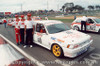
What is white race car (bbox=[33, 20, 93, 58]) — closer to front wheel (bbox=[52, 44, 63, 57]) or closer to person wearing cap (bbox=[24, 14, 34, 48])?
front wheel (bbox=[52, 44, 63, 57])

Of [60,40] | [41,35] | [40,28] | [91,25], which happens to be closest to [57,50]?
[60,40]

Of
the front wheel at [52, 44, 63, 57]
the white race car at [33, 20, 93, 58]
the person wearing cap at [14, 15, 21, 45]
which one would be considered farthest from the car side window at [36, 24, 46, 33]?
the person wearing cap at [14, 15, 21, 45]

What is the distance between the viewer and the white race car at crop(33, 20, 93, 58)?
142 inches

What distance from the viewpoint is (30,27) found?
527 cm

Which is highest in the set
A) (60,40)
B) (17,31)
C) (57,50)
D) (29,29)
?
(29,29)

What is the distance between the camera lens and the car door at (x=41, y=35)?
4597 millimetres

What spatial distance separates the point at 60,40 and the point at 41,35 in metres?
1.38

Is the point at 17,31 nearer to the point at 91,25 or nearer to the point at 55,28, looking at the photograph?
the point at 55,28

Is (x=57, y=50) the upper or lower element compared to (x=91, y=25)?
lower

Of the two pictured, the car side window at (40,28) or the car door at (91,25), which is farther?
the car door at (91,25)

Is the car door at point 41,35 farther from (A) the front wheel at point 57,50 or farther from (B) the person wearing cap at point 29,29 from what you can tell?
(A) the front wheel at point 57,50

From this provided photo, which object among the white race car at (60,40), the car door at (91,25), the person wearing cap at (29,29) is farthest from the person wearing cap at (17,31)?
the car door at (91,25)

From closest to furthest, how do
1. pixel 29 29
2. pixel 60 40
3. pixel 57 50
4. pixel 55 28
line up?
pixel 60 40 → pixel 57 50 → pixel 55 28 → pixel 29 29

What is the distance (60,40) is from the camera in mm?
3822
